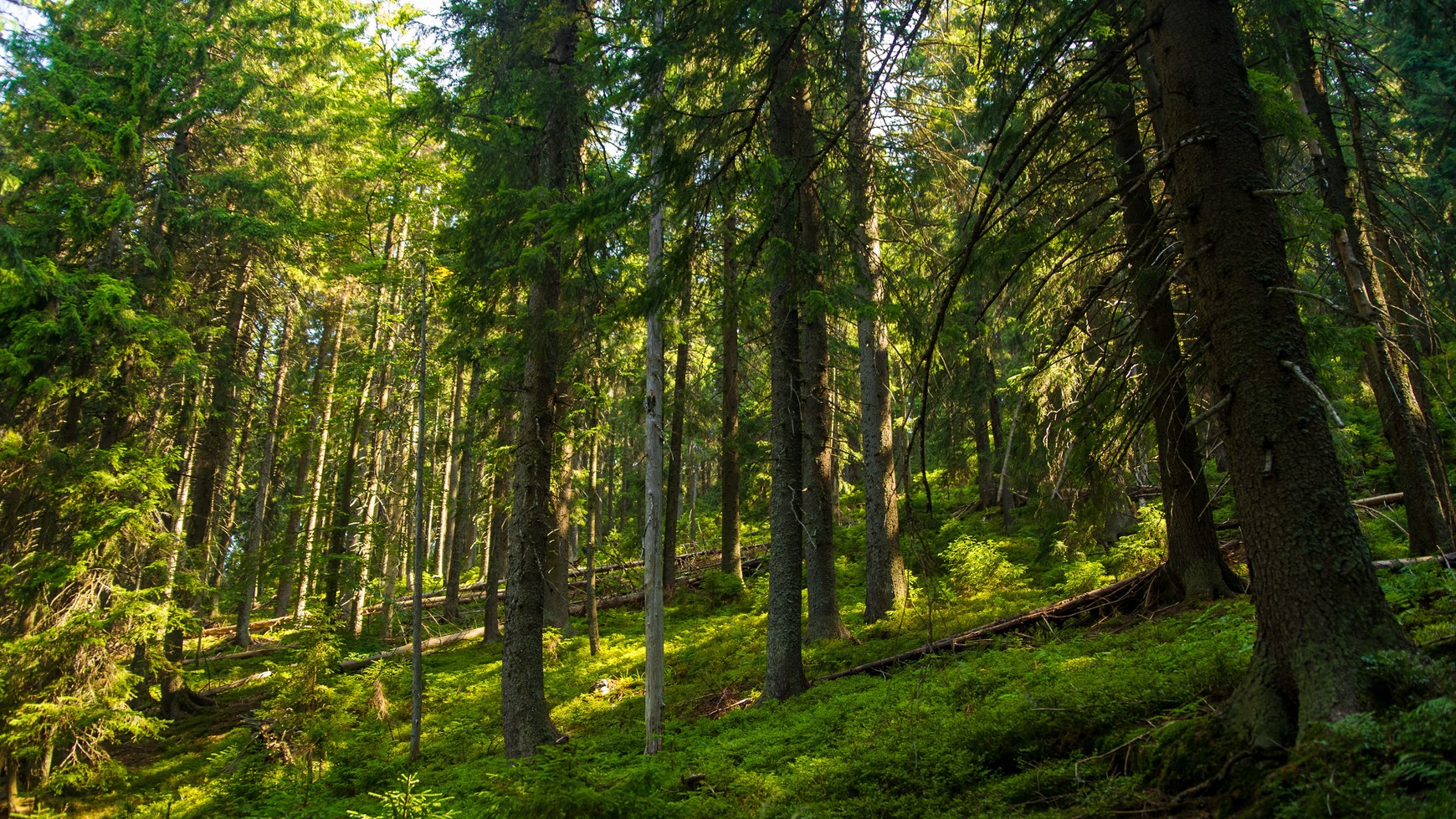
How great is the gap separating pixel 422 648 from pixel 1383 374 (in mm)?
17130

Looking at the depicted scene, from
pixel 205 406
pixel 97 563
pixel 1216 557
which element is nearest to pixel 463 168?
pixel 205 406

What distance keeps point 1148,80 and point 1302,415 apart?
5477mm

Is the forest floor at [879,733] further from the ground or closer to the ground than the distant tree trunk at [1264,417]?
closer to the ground

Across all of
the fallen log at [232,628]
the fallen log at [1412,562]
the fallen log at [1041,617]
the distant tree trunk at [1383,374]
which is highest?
the distant tree trunk at [1383,374]

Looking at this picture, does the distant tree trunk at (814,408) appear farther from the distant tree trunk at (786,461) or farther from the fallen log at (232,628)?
the fallen log at (232,628)

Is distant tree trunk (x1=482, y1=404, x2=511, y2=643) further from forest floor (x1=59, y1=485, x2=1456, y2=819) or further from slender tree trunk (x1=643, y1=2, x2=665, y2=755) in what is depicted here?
slender tree trunk (x1=643, y1=2, x2=665, y2=755)

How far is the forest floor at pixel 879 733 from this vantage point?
2883mm

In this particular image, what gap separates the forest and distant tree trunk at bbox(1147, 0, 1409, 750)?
0.02 metres

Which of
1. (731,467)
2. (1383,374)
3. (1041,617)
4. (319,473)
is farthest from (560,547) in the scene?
(1383,374)

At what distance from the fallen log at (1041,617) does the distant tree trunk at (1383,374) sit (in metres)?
3.04

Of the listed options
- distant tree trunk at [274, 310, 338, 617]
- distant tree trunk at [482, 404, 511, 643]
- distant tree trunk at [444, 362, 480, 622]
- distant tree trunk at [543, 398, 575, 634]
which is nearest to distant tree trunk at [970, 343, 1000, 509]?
distant tree trunk at [543, 398, 575, 634]

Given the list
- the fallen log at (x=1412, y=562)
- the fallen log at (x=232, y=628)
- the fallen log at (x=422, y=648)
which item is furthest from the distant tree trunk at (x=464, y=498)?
the fallen log at (x=1412, y=562)

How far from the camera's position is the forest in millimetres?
3451

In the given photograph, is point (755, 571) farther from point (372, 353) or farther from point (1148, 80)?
point (1148, 80)
